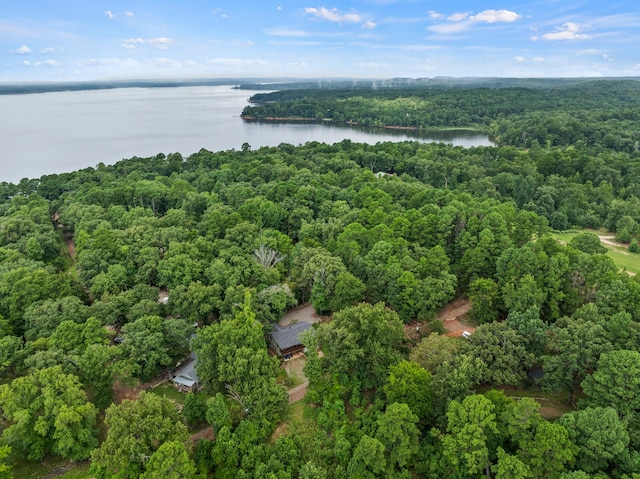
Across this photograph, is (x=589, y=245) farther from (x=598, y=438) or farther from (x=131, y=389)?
(x=131, y=389)

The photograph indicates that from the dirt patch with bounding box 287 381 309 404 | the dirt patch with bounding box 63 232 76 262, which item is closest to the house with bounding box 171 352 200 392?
the dirt patch with bounding box 287 381 309 404

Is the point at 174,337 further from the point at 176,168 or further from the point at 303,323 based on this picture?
the point at 176,168

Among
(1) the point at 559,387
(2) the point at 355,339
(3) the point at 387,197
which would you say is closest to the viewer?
(1) the point at 559,387

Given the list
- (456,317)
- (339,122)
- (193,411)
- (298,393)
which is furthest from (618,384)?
(339,122)

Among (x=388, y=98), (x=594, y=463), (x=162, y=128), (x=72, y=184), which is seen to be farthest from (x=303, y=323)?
A: (x=388, y=98)

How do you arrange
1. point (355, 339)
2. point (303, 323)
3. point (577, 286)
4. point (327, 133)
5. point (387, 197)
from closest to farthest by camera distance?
point (355, 339) → point (577, 286) → point (303, 323) → point (387, 197) → point (327, 133)

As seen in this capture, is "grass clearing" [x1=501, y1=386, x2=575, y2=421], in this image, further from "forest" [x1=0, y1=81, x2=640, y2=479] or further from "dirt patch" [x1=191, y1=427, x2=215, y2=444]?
"dirt patch" [x1=191, y1=427, x2=215, y2=444]
